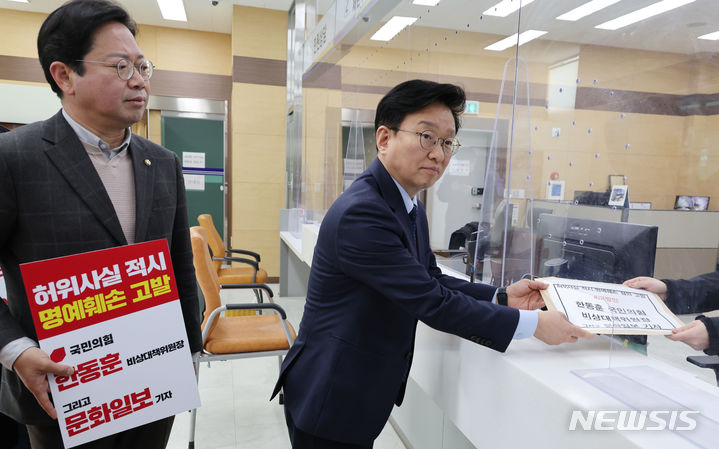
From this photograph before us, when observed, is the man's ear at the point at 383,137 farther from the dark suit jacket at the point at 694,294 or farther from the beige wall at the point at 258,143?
the beige wall at the point at 258,143

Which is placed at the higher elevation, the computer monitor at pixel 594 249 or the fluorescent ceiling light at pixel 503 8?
the fluorescent ceiling light at pixel 503 8

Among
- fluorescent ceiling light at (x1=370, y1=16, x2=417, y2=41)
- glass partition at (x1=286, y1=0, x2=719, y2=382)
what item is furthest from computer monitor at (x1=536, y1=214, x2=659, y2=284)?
fluorescent ceiling light at (x1=370, y1=16, x2=417, y2=41)

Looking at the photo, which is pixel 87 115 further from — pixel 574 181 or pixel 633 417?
pixel 574 181

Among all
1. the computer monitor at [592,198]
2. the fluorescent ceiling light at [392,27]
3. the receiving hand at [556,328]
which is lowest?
the receiving hand at [556,328]

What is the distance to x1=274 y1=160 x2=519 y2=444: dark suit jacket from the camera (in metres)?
0.96

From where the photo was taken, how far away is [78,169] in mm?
1052

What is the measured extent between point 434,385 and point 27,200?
120 cm

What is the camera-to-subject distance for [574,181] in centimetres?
146

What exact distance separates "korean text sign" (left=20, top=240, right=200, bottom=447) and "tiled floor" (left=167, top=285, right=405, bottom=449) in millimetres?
1277

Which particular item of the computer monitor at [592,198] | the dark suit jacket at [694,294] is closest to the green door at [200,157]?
the computer monitor at [592,198]

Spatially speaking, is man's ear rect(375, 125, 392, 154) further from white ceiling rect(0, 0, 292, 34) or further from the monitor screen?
white ceiling rect(0, 0, 292, 34)

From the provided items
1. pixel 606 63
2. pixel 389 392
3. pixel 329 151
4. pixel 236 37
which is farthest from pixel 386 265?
pixel 236 37

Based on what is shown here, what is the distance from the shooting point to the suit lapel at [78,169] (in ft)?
3.40

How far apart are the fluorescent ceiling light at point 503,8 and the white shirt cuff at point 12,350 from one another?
6.02ft
